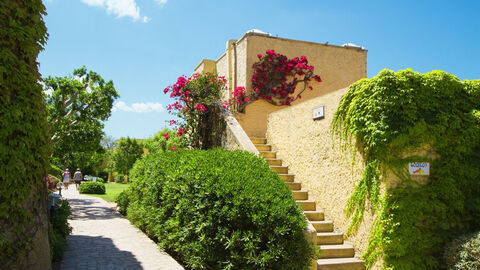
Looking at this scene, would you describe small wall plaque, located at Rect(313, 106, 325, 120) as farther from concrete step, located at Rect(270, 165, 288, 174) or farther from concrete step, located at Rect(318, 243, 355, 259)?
concrete step, located at Rect(318, 243, 355, 259)

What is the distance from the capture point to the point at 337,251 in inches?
249

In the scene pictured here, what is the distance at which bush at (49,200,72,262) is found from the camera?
219 inches

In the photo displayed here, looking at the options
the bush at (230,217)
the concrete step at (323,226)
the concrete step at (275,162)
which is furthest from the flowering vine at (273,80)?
the concrete step at (323,226)

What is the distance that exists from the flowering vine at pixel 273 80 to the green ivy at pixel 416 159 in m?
6.22

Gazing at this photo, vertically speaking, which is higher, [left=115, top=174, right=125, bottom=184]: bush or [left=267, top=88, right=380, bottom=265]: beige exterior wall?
[left=267, top=88, right=380, bottom=265]: beige exterior wall

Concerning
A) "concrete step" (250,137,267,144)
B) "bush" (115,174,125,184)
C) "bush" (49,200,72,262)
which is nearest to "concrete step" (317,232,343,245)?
"concrete step" (250,137,267,144)

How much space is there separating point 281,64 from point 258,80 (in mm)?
1024

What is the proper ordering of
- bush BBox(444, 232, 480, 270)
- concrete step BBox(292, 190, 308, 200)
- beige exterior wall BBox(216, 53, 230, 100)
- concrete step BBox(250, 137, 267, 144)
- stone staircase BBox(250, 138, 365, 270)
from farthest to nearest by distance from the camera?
beige exterior wall BBox(216, 53, 230, 100)
concrete step BBox(250, 137, 267, 144)
concrete step BBox(292, 190, 308, 200)
stone staircase BBox(250, 138, 365, 270)
bush BBox(444, 232, 480, 270)

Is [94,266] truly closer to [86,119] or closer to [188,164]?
[188,164]

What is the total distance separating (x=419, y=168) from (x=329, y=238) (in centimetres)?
204

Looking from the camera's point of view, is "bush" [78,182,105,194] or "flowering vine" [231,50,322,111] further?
"bush" [78,182,105,194]

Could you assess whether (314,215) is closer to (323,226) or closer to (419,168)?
(323,226)

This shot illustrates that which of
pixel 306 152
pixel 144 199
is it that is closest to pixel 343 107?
pixel 306 152

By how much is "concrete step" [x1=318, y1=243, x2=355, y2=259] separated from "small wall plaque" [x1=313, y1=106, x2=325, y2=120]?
105 inches
